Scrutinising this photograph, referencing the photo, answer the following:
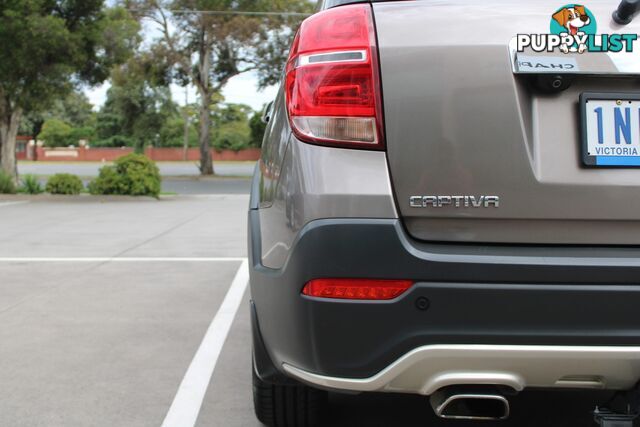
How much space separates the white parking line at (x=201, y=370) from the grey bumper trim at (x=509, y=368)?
4.58 feet

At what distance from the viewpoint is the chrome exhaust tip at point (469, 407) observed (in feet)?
7.53

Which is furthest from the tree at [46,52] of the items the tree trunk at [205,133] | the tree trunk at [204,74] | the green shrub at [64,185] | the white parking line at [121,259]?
the tree trunk at [205,133]

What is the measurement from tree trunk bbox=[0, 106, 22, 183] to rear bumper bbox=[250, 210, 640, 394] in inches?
737

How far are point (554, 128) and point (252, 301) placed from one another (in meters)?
1.19

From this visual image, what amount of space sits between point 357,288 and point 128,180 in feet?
57.3

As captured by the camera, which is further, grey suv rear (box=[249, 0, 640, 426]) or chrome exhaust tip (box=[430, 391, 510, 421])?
chrome exhaust tip (box=[430, 391, 510, 421])

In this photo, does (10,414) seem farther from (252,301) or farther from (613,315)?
(613,315)

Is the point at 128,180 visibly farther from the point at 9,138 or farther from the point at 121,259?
the point at 121,259

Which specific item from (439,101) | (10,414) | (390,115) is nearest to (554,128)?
(439,101)

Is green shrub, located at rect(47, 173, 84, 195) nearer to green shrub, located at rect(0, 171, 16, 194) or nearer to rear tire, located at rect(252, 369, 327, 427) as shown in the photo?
green shrub, located at rect(0, 171, 16, 194)

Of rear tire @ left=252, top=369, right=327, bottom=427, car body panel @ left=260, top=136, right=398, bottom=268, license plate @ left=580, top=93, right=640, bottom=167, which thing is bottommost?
rear tire @ left=252, top=369, right=327, bottom=427

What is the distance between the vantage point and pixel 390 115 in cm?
220

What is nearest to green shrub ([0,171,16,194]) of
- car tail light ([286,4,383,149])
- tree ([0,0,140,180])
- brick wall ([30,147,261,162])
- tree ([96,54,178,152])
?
tree ([0,0,140,180])

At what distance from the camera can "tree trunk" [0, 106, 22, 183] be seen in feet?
62.4
